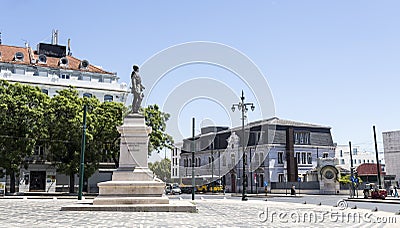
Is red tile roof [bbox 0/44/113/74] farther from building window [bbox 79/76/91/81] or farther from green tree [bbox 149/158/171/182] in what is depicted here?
green tree [bbox 149/158/171/182]

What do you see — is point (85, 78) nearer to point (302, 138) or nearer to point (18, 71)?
point (18, 71)

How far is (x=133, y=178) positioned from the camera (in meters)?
20.2

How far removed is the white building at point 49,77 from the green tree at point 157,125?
9747 mm

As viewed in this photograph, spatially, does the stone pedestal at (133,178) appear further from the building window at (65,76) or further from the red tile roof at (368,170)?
the red tile roof at (368,170)

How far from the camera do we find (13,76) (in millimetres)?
51438

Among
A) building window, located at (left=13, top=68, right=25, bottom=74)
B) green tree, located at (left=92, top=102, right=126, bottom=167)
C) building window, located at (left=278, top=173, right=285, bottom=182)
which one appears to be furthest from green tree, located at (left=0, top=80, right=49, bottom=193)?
building window, located at (left=278, top=173, right=285, bottom=182)

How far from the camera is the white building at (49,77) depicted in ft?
161

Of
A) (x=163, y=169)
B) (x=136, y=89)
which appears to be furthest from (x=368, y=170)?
(x=136, y=89)

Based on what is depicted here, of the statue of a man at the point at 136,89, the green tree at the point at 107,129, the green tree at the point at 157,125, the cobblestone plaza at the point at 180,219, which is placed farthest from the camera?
the green tree at the point at 157,125

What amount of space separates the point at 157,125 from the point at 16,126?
15.2 m

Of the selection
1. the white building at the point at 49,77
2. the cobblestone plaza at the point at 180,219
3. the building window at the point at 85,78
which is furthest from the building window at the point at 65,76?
the cobblestone plaza at the point at 180,219

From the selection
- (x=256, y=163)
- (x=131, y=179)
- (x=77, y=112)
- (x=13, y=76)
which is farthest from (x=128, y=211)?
(x=256, y=163)

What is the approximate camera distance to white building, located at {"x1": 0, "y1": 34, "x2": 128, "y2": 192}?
1931 inches

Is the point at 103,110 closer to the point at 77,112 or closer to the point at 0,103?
the point at 77,112
